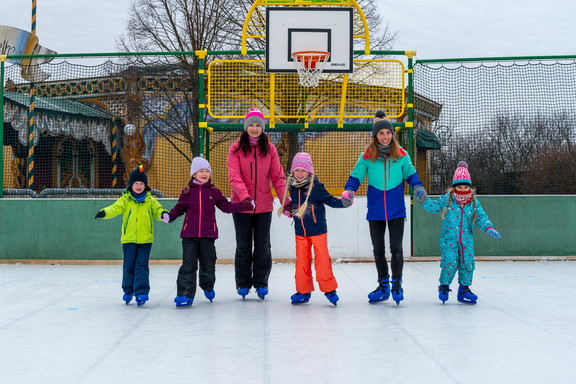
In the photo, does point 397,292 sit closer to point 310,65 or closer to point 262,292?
point 262,292

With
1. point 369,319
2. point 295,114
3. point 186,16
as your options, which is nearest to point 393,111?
point 295,114

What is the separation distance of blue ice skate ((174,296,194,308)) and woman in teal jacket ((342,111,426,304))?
163 cm

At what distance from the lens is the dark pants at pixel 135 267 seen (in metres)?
5.09

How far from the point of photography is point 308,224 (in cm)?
503

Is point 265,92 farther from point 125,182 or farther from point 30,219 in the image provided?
point 30,219

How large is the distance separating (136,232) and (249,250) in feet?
3.47

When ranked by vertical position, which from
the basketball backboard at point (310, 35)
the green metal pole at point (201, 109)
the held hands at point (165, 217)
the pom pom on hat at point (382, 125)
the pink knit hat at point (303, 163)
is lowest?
the held hands at point (165, 217)

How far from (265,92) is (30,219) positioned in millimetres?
4009

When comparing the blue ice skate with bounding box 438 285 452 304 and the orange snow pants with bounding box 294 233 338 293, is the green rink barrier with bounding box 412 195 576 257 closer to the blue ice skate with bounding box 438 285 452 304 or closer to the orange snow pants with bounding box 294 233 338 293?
the blue ice skate with bounding box 438 285 452 304

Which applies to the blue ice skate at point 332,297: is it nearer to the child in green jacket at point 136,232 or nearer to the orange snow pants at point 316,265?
the orange snow pants at point 316,265

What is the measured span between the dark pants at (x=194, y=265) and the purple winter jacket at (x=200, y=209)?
0.08 meters

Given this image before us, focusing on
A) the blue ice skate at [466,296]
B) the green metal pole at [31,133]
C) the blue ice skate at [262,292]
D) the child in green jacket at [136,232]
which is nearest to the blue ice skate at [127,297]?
the child in green jacket at [136,232]

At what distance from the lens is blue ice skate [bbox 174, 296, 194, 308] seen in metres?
4.91

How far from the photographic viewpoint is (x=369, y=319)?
440 cm
